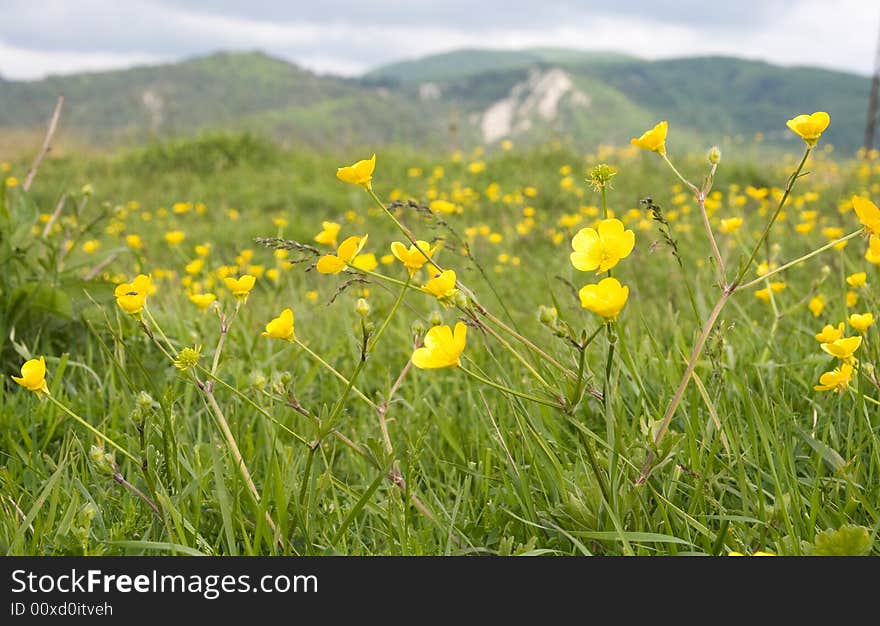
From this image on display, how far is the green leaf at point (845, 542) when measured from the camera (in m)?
1.01

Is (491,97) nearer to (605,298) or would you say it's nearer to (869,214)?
(869,214)

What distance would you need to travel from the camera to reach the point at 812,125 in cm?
109

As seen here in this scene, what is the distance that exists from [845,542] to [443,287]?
26.2 inches

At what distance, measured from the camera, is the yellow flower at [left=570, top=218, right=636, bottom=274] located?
3.22ft

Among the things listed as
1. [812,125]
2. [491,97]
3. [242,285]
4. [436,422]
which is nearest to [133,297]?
[242,285]

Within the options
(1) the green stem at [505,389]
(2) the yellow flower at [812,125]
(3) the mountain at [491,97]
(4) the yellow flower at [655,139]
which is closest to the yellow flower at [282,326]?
(1) the green stem at [505,389]

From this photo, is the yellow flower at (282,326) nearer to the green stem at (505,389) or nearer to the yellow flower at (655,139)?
the green stem at (505,389)

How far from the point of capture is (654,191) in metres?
6.11

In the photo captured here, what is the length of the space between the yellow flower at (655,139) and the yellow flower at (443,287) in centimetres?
42

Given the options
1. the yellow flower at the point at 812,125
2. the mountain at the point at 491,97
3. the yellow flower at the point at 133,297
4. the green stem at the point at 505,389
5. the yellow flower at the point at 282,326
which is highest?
the mountain at the point at 491,97

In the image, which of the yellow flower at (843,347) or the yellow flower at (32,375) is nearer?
the yellow flower at (32,375)

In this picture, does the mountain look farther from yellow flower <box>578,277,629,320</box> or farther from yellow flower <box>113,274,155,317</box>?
yellow flower <box>578,277,629,320</box>
